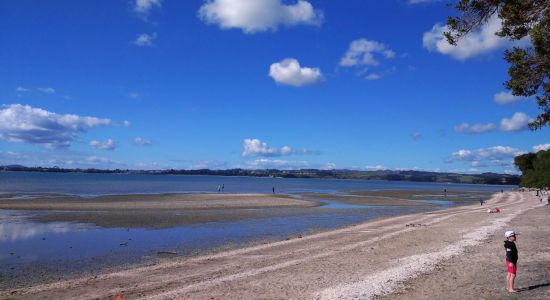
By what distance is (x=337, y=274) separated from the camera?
15.8m

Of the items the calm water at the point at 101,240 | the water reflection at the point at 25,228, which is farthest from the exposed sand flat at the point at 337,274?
the water reflection at the point at 25,228

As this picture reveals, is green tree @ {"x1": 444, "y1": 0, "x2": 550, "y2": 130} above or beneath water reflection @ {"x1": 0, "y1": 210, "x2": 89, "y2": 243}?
above

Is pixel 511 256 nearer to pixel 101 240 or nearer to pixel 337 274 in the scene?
pixel 337 274

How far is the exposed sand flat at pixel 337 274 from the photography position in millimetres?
13383

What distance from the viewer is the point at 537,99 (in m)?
14.1

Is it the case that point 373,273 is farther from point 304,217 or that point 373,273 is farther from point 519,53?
point 304,217

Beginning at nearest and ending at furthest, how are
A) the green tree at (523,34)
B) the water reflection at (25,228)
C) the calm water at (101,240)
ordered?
1. the green tree at (523,34)
2. the calm water at (101,240)
3. the water reflection at (25,228)

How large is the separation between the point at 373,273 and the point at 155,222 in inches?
879

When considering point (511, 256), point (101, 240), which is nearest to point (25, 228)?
point (101, 240)

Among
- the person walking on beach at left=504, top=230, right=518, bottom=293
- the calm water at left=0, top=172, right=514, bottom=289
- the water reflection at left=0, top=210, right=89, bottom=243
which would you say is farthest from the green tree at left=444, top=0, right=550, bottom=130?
the water reflection at left=0, top=210, right=89, bottom=243

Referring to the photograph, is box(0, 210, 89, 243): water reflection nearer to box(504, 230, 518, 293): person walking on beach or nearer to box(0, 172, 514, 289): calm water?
box(0, 172, 514, 289): calm water

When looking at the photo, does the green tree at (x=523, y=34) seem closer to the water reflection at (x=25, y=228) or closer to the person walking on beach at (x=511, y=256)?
the person walking on beach at (x=511, y=256)

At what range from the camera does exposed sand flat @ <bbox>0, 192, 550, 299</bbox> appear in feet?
43.9

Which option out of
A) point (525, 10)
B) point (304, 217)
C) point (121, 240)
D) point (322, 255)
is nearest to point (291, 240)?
point (322, 255)
